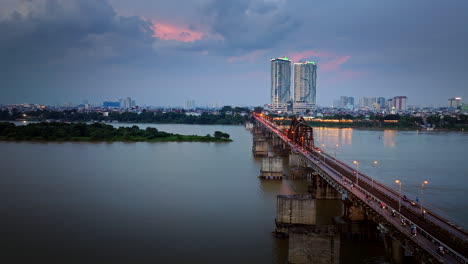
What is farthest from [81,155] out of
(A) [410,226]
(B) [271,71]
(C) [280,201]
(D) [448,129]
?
(B) [271,71]

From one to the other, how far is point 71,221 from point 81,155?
15.0 m

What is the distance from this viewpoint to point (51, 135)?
3488cm

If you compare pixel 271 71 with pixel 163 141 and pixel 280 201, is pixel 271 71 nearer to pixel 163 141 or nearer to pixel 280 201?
pixel 163 141

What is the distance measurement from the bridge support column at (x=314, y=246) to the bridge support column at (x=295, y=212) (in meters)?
1.82

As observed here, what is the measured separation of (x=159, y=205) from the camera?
520 inches

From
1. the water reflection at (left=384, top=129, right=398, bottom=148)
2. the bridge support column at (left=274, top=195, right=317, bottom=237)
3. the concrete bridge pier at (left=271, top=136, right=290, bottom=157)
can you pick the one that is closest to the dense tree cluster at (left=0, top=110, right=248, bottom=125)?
the water reflection at (left=384, top=129, right=398, bottom=148)

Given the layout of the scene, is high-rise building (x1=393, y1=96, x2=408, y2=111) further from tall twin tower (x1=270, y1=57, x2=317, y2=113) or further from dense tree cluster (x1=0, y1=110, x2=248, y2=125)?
dense tree cluster (x1=0, y1=110, x2=248, y2=125)

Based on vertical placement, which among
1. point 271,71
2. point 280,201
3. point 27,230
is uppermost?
point 271,71

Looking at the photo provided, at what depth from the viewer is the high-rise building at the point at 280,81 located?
150 m

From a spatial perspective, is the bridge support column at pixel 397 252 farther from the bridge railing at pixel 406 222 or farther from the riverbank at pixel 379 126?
the riverbank at pixel 379 126

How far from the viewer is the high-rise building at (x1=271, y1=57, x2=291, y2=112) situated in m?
150

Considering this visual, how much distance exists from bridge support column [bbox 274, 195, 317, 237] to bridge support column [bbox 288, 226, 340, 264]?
5.98 feet

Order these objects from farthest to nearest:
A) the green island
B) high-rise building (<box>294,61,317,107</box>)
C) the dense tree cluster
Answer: high-rise building (<box>294,61,317,107</box>), the dense tree cluster, the green island

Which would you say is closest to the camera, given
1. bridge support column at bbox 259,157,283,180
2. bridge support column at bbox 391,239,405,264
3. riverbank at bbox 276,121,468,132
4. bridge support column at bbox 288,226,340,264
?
bridge support column at bbox 391,239,405,264
